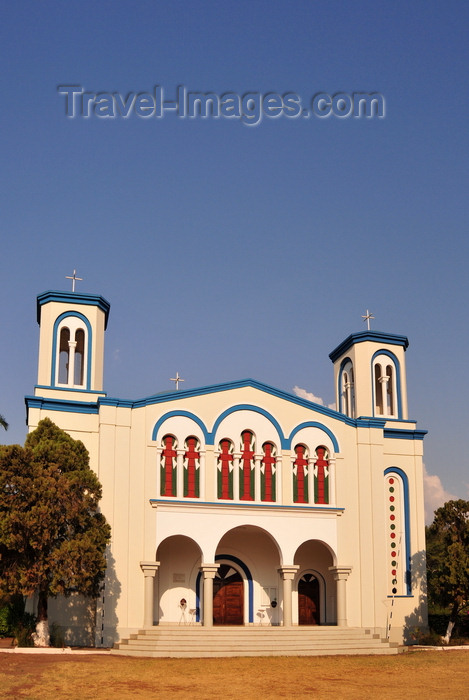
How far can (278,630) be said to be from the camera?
89.9 ft

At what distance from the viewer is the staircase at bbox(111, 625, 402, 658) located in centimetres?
2536

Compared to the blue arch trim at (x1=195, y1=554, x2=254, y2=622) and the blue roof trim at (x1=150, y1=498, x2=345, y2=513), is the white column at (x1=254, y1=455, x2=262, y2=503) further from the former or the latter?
the blue arch trim at (x1=195, y1=554, x2=254, y2=622)

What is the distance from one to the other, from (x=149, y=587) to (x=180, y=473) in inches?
156

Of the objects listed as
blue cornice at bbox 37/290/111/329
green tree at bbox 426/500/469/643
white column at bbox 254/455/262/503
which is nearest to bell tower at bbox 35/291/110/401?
blue cornice at bbox 37/290/111/329

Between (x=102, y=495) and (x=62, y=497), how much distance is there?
11.1 feet

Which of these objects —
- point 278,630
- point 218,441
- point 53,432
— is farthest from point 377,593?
point 53,432

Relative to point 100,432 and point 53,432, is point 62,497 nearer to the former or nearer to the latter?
point 53,432

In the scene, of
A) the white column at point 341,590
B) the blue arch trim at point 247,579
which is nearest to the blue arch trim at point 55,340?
the blue arch trim at point 247,579

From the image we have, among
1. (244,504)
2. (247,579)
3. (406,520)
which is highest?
(244,504)

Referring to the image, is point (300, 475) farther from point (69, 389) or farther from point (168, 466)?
point (69, 389)

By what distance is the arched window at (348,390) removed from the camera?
34616 millimetres

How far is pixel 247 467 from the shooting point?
98.7ft

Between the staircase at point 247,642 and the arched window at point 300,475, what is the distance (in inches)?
182

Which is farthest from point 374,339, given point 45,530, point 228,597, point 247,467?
point 45,530
